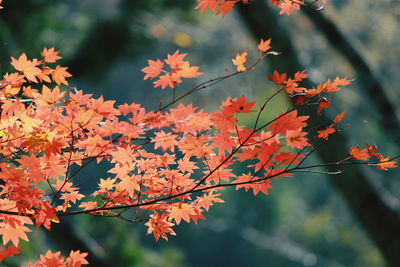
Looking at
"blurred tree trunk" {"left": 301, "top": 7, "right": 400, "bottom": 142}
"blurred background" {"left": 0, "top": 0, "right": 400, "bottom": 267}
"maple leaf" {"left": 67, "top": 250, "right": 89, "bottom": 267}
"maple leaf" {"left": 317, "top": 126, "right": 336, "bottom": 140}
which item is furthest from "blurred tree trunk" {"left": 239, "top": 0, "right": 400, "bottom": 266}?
Result: "maple leaf" {"left": 67, "top": 250, "right": 89, "bottom": 267}

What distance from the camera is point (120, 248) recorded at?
4312 millimetres

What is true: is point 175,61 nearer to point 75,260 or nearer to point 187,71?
point 187,71

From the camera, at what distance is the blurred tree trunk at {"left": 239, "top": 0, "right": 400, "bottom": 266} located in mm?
2312

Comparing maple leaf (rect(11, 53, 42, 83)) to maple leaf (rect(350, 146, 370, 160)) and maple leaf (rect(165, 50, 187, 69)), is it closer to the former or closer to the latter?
maple leaf (rect(165, 50, 187, 69))

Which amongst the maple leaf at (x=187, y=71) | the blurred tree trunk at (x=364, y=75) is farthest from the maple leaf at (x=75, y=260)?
the blurred tree trunk at (x=364, y=75)

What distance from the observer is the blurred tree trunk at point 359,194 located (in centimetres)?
231

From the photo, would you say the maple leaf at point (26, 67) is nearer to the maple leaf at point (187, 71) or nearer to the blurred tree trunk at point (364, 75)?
the maple leaf at point (187, 71)

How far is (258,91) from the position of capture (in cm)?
937

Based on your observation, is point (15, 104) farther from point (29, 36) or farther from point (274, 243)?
point (274, 243)

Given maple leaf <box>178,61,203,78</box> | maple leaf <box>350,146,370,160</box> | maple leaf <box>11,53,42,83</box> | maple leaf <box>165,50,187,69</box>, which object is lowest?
maple leaf <box>350,146,370,160</box>

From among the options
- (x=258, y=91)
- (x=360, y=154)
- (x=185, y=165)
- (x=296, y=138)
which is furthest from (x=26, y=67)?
(x=258, y=91)

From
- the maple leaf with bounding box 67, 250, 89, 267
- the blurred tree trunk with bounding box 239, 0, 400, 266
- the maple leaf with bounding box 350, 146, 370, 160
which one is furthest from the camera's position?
the blurred tree trunk with bounding box 239, 0, 400, 266

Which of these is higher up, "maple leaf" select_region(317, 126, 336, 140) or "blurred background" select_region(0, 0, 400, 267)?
"blurred background" select_region(0, 0, 400, 267)

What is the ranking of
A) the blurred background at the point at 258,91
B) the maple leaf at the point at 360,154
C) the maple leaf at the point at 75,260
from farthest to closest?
the blurred background at the point at 258,91 < the maple leaf at the point at 75,260 < the maple leaf at the point at 360,154
